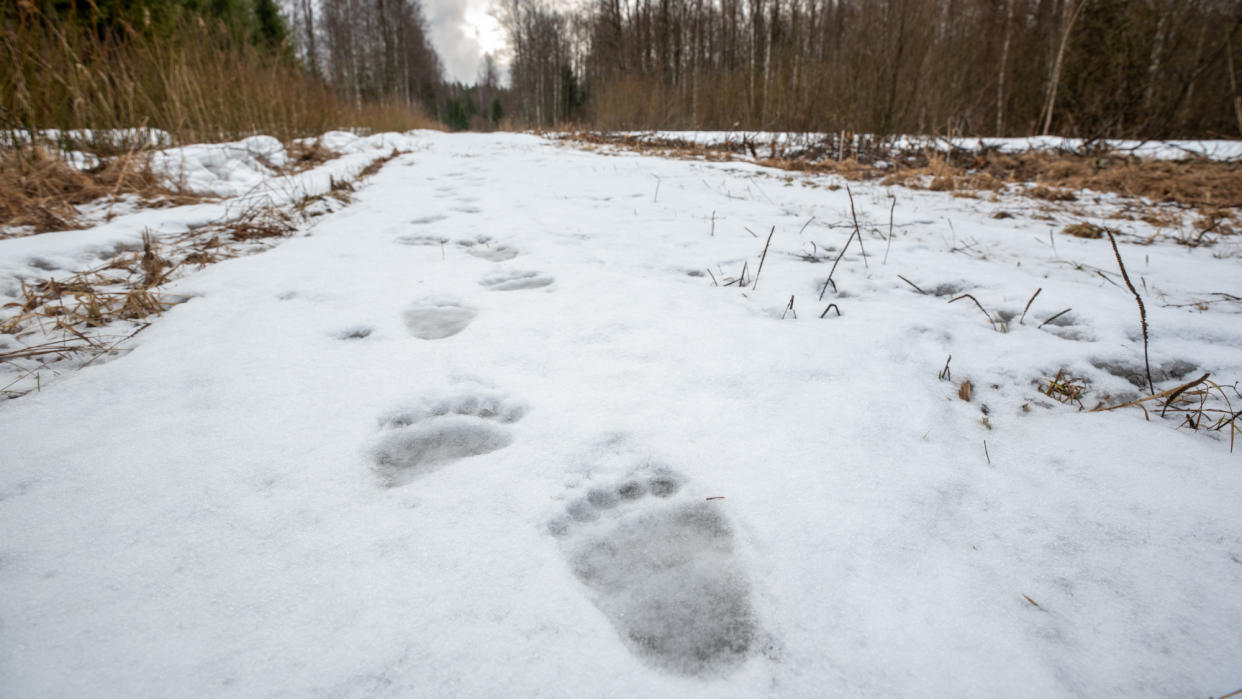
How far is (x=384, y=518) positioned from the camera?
0.65 meters

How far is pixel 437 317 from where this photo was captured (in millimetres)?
1312

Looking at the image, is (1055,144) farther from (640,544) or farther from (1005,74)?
(640,544)

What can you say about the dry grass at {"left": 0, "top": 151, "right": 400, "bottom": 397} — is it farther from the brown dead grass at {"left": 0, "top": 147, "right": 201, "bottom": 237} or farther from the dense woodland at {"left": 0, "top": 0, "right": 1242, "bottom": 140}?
the dense woodland at {"left": 0, "top": 0, "right": 1242, "bottom": 140}

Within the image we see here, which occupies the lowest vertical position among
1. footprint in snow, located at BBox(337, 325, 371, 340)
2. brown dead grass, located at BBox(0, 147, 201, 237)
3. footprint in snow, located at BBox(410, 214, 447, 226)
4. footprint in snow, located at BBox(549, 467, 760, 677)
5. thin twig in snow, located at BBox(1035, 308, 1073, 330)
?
footprint in snow, located at BBox(549, 467, 760, 677)

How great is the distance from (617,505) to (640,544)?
0.08 meters

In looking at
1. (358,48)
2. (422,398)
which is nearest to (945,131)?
(422,398)

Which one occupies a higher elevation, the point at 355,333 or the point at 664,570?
the point at 355,333

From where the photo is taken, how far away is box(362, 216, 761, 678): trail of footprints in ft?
1.70

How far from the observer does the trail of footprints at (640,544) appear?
1.70ft

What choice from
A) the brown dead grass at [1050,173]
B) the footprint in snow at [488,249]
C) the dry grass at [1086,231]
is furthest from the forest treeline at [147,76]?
the brown dead grass at [1050,173]

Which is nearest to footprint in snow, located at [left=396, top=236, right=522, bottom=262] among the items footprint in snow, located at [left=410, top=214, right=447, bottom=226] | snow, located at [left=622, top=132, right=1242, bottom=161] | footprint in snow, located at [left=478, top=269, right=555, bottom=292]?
Result: footprint in snow, located at [left=478, top=269, right=555, bottom=292]

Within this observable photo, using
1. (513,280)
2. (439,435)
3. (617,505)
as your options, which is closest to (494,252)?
(513,280)

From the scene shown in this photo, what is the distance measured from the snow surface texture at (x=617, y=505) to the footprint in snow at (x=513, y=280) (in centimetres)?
17

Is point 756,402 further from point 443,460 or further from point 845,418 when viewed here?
point 443,460
